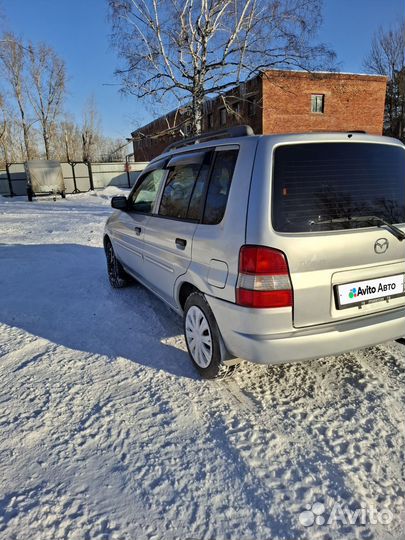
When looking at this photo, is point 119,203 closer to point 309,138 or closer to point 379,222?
point 309,138

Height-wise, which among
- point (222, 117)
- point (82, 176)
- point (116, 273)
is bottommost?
point (116, 273)

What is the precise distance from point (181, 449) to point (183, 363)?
105 cm

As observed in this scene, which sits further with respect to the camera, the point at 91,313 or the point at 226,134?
the point at 91,313

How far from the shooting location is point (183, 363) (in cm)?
319

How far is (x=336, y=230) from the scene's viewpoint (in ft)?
7.53

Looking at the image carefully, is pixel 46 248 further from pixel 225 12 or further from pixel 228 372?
pixel 225 12

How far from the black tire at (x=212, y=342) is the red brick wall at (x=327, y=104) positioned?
2320 centimetres

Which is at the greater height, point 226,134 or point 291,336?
point 226,134

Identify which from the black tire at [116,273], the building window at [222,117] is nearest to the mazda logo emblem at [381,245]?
the black tire at [116,273]

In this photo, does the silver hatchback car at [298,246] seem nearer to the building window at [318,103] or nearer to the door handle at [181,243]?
the door handle at [181,243]

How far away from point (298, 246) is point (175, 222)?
134 centimetres

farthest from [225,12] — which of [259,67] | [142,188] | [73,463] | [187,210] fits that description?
[73,463]

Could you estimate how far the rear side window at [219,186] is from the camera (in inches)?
99.7

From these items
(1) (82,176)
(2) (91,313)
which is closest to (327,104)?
(1) (82,176)
